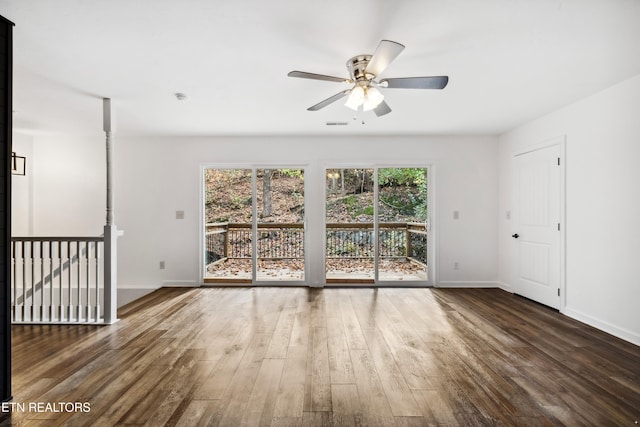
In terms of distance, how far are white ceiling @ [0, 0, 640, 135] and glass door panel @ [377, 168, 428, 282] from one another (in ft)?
4.92

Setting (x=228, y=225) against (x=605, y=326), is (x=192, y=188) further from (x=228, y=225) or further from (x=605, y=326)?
(x=605, y=326)

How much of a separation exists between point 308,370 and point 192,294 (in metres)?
3.09

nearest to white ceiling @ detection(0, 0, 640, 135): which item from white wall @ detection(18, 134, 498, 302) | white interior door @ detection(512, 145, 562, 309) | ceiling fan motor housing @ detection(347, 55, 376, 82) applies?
ceiling fan motor housing @ detection(347, 55, 376, 82)

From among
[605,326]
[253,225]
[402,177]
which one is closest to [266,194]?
[253,225]

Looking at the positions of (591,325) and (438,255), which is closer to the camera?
(591,325)

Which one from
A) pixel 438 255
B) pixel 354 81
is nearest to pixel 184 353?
pixel 354 81

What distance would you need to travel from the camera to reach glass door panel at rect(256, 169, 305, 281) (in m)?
5.65

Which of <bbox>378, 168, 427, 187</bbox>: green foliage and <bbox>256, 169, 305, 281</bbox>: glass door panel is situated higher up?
<bbox>378, 168, 427, 187</bbox>: green foliage

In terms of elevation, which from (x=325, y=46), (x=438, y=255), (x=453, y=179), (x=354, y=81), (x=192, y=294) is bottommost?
(x=192, y=294)

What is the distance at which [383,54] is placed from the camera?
218 cm

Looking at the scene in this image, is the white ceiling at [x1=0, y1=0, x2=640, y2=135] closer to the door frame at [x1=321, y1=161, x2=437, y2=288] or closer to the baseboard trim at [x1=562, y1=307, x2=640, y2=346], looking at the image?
the door frame at [x1=321, y1=161, x2=437, y2=288]

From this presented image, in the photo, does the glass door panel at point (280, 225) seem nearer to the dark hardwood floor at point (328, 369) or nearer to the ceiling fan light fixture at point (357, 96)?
the dark hardwood floor at point (328, 369)

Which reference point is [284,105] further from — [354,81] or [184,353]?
[184,353]

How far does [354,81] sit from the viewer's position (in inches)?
105
